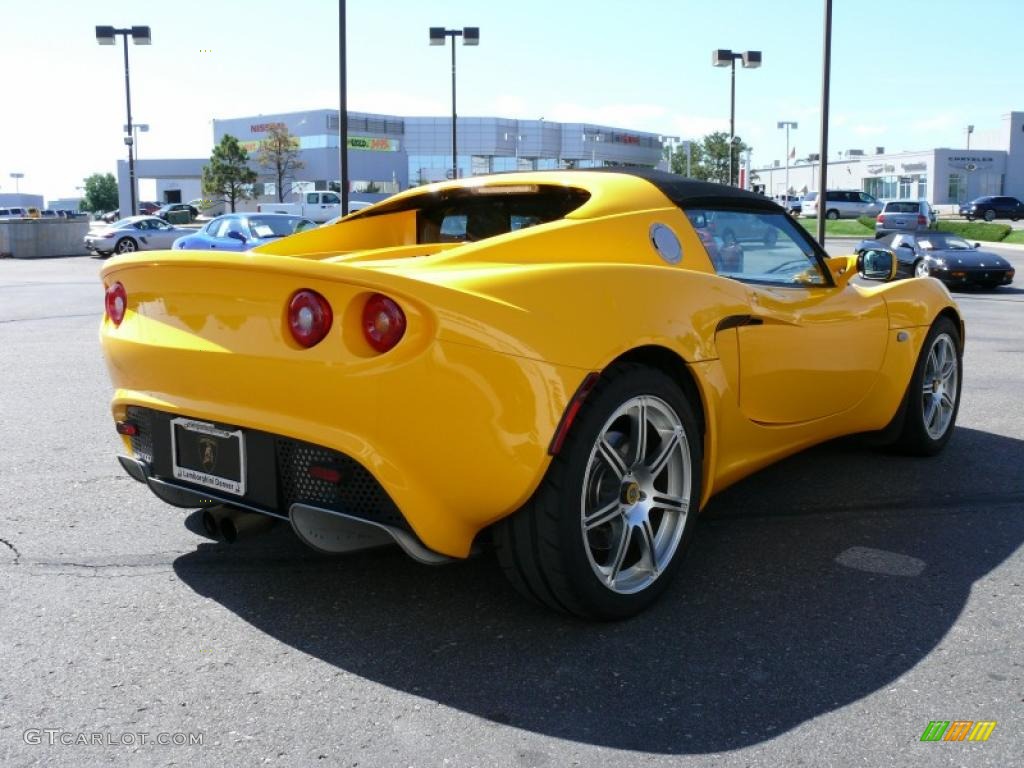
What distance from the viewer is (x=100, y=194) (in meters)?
131

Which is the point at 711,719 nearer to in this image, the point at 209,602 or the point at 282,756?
the point at 282,756

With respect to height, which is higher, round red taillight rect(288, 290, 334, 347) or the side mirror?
the side mirror

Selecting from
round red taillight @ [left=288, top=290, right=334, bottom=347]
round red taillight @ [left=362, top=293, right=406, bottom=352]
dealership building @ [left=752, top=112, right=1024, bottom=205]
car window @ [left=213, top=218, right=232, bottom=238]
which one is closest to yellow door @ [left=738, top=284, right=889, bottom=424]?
round red taillight @ [left=362, top=293, right=406, bottom=352]

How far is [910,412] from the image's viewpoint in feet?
17.0

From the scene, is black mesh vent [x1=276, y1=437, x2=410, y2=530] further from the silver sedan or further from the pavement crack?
the silver sedan

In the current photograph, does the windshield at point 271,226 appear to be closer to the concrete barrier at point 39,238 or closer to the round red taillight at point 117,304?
the round red taillight at point 117,304

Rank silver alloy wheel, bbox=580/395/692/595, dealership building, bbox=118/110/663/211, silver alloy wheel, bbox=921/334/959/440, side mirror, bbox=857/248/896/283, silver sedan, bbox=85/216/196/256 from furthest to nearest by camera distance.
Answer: dealership building, bbox=118/110/663/211 → silver sedan, bbox=85/216/196/256 → silver alloy wheel, bbox=921/334/959/440 → side mirror, bbox=857/248/896/283 → silver alloy wheel, bbox=580/395/692/595

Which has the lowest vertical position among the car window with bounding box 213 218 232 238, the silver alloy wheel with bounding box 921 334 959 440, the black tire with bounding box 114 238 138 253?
the silver alloy wheel with bounding box 921 334 959 440

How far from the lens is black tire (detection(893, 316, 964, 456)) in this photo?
5125 mm

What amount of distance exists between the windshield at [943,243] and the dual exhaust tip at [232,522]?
18.6m

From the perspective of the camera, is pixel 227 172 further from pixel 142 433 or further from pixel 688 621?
pixel 688 621

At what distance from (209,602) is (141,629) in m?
0.27

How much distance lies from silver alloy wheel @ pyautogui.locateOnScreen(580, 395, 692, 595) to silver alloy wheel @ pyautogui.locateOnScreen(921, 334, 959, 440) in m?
2.35

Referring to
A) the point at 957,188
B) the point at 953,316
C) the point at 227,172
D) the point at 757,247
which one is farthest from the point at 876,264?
the point at 957,188
